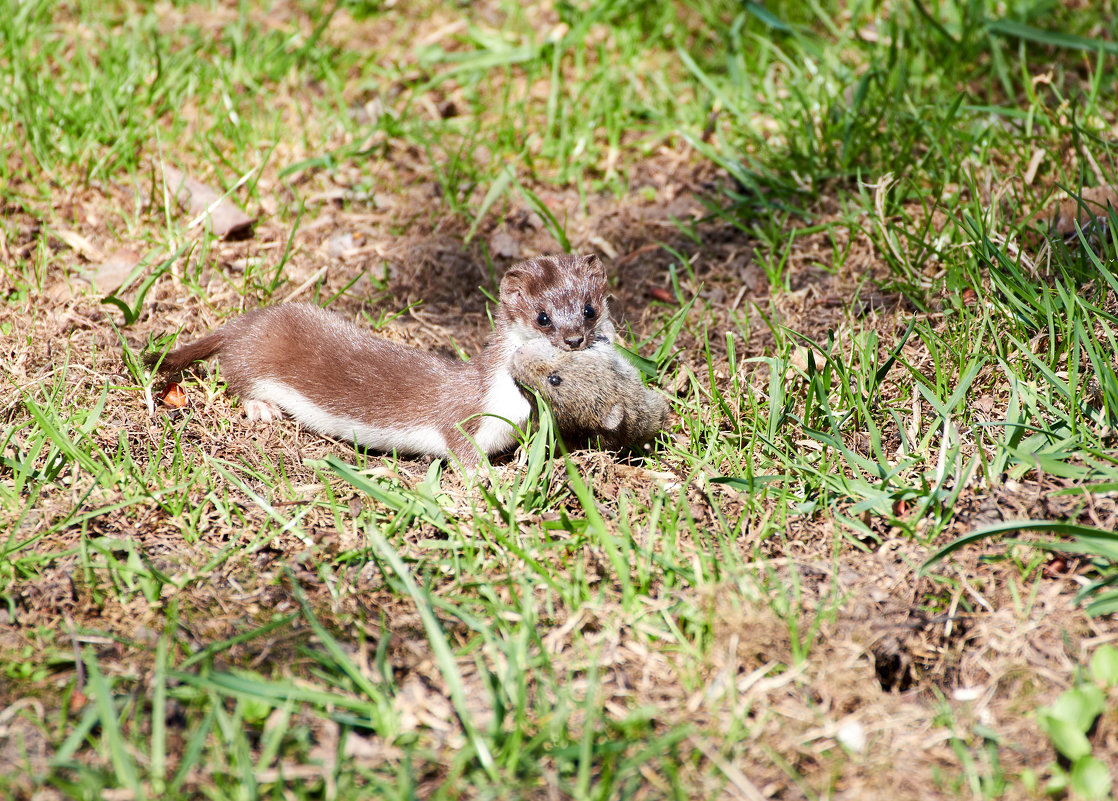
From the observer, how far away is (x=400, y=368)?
464 cm

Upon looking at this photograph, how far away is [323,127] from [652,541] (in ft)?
14.0

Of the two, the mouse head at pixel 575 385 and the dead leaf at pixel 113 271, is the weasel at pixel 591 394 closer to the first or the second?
the mouse head at pixel 575 385

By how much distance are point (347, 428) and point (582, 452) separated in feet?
3.90

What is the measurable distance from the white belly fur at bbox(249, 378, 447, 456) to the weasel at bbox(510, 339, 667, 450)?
665 millimetres

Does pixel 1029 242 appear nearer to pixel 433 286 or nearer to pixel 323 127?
pixel 433 286

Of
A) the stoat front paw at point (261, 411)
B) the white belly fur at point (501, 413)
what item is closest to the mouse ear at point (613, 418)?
the white belly fur at point (501, 413)

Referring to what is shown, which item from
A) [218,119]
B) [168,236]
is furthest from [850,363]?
[218,119]

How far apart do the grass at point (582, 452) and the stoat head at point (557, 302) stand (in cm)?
41

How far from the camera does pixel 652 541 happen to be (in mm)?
3363

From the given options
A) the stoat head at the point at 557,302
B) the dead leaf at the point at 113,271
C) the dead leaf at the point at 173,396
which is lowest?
the dead leaf at the point at 173,396

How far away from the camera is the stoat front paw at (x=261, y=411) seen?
4.70m

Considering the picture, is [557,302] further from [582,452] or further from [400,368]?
[400,368]

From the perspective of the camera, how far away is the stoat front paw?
470 centimetres

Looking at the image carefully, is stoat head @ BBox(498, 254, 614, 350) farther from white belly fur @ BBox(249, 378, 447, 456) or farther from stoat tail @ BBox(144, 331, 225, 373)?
stoat tail @ BBox(144, 331, 225, 373)
